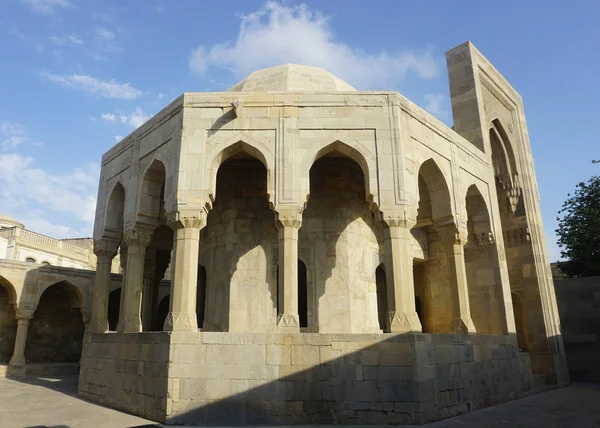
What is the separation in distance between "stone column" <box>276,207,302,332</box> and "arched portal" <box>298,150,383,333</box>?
2.46 m

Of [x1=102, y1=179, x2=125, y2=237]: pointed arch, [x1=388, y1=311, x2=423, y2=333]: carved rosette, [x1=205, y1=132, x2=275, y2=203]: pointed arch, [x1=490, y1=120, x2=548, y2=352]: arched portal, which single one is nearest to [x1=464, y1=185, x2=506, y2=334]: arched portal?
[x1=490, y1=120, x2=548, y2=352]: arched portal

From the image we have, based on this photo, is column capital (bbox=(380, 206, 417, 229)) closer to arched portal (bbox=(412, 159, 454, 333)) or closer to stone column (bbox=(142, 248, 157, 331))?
arched portal (bbox=(412, 159, 454, 333))

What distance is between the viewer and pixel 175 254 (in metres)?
9.16

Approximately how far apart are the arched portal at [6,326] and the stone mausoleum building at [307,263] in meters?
6.70

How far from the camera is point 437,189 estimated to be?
11281 millimetres

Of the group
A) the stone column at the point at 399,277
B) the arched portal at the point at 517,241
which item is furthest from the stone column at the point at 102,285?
the arched portal at the point at 517,241

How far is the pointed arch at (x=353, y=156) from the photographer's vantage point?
927 cm

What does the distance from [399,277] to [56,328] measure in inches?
639

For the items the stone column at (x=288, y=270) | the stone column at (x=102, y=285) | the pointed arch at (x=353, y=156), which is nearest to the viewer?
the stone column at (x=288, y=270)

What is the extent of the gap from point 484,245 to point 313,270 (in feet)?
17.0

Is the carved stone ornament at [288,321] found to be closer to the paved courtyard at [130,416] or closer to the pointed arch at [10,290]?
the paved courtyard at [130,416]

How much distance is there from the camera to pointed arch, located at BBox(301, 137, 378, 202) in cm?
927

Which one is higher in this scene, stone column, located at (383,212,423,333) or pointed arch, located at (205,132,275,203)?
pointed arch, located at (205,132,275,203)

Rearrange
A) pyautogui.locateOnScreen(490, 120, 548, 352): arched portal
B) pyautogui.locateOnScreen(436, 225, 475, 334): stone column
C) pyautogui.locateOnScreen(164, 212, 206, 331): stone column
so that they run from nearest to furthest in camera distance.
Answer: pyautogui.locateOnScreen(164, 212, 206, 331): stone column < pyautogui.locateOnScreen(436, 225, 475, 334): stone column < pyautogui.locateOnScreen(490, 120, 548, 352): arched portal
